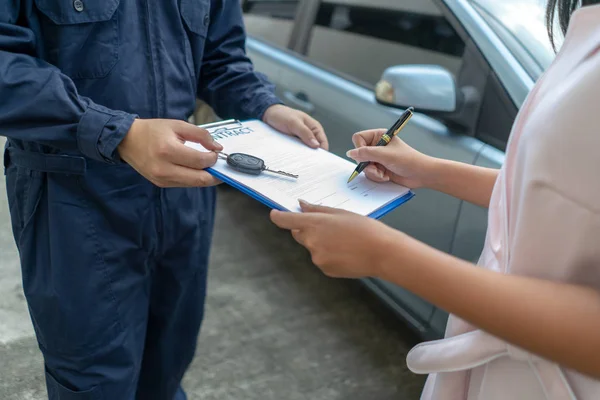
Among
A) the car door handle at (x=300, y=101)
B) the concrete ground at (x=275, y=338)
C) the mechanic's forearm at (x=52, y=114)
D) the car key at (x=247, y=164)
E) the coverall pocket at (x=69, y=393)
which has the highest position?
the mechanic's forearm at (x=52, y=114)

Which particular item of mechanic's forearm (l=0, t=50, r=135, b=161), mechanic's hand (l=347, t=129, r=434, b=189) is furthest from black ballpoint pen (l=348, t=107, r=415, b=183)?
mechanic's forearm (l=0, t=50, r=135, b=161)

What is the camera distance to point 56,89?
3.25 feet

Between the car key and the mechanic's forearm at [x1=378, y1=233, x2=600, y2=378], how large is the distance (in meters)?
0.35

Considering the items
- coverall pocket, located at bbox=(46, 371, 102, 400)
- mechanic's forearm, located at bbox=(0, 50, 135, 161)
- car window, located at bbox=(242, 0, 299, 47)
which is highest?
mechanic's forearm, located at bbox=(0, 50, 135, 161)

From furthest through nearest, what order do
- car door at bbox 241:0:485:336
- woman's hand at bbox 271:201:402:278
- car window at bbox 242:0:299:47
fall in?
car window at bbox 242:0:299:47 → car door at bbox 241:0:485:336 → woman's hand at bbox 271:201:402:278

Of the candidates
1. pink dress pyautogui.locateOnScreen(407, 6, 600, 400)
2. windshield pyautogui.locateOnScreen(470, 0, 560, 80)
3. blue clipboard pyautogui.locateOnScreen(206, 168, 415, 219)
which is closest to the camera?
pink dress pyautogui.locateOnScreen(407, 6, 600, 400)

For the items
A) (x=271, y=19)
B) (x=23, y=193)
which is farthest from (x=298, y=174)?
(x=271, y=19)

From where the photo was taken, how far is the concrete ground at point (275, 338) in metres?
2.05

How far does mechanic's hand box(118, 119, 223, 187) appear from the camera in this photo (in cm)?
100

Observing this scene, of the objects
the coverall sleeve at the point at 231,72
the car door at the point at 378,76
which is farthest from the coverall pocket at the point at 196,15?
the car door at the point at 378,76

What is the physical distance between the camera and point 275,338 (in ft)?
7.55

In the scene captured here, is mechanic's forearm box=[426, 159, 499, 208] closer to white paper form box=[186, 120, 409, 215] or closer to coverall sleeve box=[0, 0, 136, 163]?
white paper form box=[186, 120, 409, 215]

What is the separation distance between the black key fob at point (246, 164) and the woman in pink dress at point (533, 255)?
0.17m

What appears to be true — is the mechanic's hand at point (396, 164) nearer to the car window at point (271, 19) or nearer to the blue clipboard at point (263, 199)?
the blue clipboard at point (263, 199)
